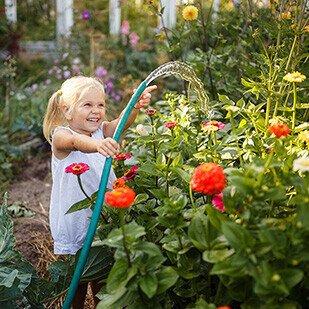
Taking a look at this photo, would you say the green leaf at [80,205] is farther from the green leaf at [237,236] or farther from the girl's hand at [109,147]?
the green leaf at [237,236]

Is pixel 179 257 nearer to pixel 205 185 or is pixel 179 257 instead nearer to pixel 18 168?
pixel 205 185

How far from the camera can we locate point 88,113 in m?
2.13

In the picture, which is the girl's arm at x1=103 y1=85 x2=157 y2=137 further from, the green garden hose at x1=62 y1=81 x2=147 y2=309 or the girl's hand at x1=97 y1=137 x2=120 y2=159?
the girl's hand at x1=97 y1=137 x2=120 y2=159

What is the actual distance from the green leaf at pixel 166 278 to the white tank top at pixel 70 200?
0.62 meters

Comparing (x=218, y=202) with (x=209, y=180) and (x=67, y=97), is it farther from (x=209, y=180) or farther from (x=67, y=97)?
(x=67, y=97)

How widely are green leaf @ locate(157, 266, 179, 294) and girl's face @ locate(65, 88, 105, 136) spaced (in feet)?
2.48

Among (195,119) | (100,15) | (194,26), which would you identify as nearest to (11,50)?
(100,15)

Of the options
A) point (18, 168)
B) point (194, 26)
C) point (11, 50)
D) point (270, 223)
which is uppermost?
point (194, 26)

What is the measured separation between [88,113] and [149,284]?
31.9 inches

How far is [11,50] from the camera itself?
6070 mm

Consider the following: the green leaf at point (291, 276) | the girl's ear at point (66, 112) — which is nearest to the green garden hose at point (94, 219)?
the girl's ear at point (66, 112)

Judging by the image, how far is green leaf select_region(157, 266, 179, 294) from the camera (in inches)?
59.1

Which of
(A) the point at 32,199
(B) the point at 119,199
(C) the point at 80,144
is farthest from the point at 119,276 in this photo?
(A) the point at 32,199

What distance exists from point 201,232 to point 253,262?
206 millimetres
